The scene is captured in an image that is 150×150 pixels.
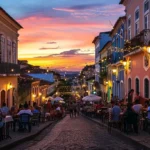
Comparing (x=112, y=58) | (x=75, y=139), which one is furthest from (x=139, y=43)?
(x=112, y=58)

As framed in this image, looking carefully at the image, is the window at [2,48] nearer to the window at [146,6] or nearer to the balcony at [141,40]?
the balcony at [141,40]

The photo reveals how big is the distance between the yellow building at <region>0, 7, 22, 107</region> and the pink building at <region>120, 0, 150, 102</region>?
8.24 meters

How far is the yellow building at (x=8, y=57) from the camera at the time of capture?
2928cm

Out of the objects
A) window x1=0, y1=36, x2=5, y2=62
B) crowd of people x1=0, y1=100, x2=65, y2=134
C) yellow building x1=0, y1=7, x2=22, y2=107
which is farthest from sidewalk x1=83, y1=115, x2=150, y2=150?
window x1=0, y1=36, x2=5, y2=62

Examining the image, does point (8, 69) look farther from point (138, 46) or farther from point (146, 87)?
point (138, 46)

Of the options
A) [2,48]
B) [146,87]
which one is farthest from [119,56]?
[146,87]

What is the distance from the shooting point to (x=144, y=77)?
25.3m

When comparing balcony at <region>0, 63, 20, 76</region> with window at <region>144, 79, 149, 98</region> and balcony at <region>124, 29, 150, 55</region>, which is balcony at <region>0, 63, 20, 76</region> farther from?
window at <region>144, 79, 149, 98</region>

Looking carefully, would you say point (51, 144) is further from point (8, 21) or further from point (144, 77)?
point (8, 21)

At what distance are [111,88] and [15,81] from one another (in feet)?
45.8

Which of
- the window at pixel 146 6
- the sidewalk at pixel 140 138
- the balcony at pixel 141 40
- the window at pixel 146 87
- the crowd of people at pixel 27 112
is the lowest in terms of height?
the sidewalk at pixel 140 138

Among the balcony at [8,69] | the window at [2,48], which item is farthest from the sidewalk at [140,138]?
the window at [2,48]

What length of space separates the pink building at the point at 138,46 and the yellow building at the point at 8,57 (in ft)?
27.0

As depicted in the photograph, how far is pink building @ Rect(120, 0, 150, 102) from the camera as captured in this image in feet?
77.3
